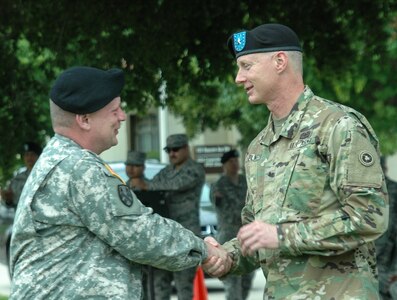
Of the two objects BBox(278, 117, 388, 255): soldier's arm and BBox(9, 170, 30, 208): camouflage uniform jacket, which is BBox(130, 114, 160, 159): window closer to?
BBox(9, 170, 30, 208): camouflage uniform jacket

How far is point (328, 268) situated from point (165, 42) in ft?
21.8

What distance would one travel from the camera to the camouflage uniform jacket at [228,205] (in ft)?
43.4

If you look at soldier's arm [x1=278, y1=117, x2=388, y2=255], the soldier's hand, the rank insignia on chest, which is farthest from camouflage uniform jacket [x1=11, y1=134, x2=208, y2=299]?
soldier's arm [x1=278, y1=117, x2=388, y2=255]

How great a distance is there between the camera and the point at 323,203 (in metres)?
4.64

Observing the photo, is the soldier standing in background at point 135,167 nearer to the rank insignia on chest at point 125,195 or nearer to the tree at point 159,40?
the tree at point 159,40

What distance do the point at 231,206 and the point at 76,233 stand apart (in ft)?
29.0

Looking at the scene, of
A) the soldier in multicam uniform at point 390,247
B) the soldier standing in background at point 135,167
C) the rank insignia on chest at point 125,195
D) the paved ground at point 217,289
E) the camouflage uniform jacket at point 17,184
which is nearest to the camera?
the rank insignia on chest at point 125,195

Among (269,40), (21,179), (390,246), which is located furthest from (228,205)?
(269,40)

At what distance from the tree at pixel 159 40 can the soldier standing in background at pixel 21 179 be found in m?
0.19

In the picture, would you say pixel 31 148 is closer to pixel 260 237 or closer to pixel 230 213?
pixel 230 213

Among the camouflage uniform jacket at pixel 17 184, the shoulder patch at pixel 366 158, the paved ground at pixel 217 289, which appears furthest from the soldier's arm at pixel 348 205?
the paved ground at pixel 217 289

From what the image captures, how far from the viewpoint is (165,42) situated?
11.1 metres

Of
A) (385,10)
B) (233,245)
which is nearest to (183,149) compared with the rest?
(385,10)

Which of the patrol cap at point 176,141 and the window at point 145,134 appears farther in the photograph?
the window at point 145,134
